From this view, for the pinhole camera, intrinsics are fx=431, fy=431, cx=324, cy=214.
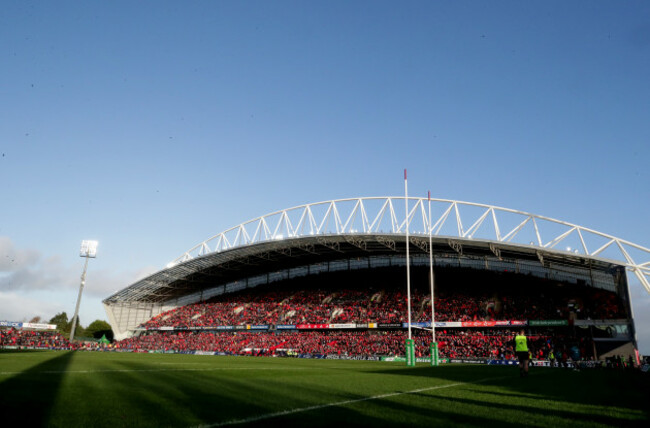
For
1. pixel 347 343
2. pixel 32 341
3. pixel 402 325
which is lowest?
pixel 32 341

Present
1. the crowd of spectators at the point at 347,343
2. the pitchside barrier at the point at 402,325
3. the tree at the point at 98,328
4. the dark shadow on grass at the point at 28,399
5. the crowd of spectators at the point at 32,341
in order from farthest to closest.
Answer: the tree at the point at 98,328
the crowd of spectators at the point at 32,341
the crowd of spectators at the point at 347,343
the pitchside barrier at the point at 402,325
the dark shadow on grass at the point at 28,399

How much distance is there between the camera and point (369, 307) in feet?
186

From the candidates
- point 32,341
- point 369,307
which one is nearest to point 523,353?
point 369,307

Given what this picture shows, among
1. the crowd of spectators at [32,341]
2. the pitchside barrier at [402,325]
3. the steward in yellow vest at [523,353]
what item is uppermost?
the pitchside barrier at [402,325]

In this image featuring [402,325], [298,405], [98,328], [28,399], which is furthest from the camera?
[98,328]

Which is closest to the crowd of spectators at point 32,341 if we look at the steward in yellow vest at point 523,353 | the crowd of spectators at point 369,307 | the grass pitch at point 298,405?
the crowd of spectators at point 369,307

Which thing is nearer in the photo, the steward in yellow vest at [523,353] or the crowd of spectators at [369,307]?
the steward in yellow vest at [523,353]

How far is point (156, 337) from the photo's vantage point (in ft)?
233

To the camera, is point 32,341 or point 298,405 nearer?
point 298,405

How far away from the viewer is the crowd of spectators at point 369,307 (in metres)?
45.0

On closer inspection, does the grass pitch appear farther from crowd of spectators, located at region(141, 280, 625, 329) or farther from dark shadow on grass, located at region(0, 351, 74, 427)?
crowd of spectators, located at region(141, 280, 625, 329)

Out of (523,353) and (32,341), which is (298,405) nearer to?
(523,353)

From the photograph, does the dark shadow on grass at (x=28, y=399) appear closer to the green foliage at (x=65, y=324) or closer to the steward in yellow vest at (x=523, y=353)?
the steward in yellow vest at (x=523, y=353)

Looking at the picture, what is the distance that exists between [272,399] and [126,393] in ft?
11.9
